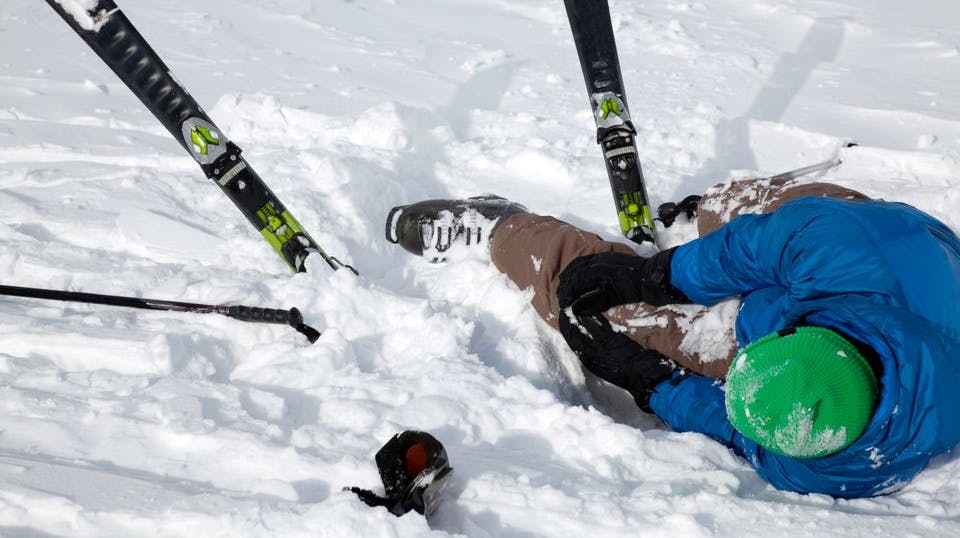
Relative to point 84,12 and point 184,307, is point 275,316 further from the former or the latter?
point 84,12

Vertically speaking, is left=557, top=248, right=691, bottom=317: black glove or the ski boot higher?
left=557, top=248, right=691, bottom=317: black glove

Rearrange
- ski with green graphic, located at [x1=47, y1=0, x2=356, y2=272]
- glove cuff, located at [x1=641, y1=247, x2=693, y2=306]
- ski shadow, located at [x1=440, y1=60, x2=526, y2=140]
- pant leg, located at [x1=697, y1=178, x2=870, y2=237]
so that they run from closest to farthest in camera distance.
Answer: glove cuff, located at [x1=641, y1=247, x2=693, y2=306], pant leg, located at [x1=697, y1=178, x2=870, y2=237], ski with green graphic, located at [x1=47, y1=0, x2=356, y2=272], ski shadow, located at [x1=440, y1=60, x2=526, y2=140]

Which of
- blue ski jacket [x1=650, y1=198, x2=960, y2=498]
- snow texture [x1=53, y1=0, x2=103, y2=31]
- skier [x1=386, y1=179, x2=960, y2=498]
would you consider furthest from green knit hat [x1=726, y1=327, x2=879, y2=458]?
snow texture [x1=53, y1=0, x2=103, y2=31]

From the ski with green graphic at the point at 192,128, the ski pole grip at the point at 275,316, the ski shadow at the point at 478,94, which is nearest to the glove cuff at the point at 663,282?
the ski pole grip at the point at 275,316

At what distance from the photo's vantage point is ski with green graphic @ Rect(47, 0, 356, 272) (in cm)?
296

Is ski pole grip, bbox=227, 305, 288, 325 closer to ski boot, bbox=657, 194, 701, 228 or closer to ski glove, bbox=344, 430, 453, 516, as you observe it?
ski glove, bbox=344, 430, 453, 516

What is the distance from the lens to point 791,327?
5.92 feet

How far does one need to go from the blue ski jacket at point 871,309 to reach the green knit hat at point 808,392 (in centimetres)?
11

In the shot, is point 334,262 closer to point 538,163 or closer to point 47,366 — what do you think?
point 47,366

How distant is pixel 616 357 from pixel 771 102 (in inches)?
109

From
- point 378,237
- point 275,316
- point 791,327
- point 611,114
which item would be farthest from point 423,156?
point 791,327

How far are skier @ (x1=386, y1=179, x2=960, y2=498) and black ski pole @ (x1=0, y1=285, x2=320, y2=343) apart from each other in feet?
2.80

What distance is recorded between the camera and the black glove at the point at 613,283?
252cm

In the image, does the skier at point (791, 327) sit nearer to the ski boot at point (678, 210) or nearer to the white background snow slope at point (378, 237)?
the white background snow slope at point (378, 237)
